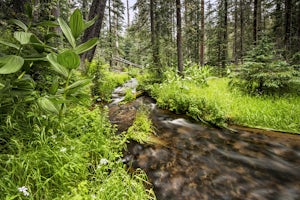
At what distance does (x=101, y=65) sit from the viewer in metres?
7.59

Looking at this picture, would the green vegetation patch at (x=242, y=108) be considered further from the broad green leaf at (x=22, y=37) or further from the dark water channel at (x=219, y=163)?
the broad green leaf at (x=22, y=37)

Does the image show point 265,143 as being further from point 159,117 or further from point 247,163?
point 159,117

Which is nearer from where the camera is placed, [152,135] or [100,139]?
[100,139]

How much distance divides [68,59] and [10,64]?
0.45 meters

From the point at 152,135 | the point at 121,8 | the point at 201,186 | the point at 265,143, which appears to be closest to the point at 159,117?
the point at 152,135

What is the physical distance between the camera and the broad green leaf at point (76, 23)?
184 centimetres

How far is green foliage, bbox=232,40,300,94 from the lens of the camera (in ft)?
17.7

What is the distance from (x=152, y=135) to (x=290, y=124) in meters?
3.17

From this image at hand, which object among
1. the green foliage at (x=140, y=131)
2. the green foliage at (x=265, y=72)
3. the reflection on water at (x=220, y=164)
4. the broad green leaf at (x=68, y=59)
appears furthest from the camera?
the green foliage at (x=265, y=72)

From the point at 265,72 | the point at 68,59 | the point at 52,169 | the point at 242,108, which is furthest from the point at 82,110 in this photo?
the point at 265,72

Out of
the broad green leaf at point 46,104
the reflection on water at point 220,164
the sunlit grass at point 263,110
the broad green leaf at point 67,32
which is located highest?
the broad green leaf at point 67,32

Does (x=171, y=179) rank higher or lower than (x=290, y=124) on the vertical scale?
lower

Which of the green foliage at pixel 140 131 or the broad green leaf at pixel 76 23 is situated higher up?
the broad green leaf at pixel 76 23

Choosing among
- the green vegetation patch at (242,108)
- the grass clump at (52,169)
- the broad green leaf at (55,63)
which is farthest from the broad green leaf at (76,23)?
the green vegetation patch at (242,108)
